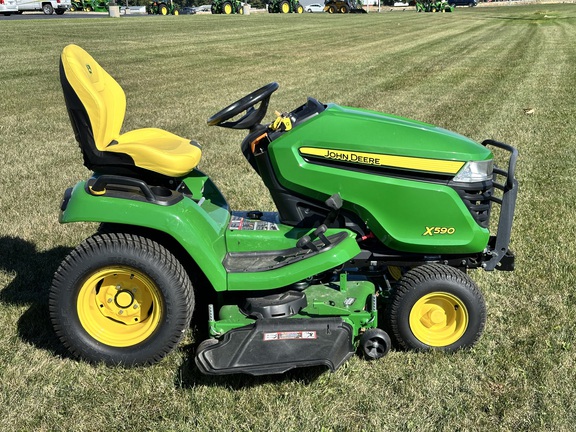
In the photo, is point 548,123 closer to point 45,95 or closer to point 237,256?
point 237,256

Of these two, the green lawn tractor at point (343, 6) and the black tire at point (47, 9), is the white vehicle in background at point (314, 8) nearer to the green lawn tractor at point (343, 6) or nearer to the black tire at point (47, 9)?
the green lawn tractor at point (343, 6)

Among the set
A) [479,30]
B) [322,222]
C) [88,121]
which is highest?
[88,121]

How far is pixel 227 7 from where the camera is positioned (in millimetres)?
37469

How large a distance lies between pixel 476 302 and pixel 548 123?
6.42 m

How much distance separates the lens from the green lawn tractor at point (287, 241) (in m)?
3.17

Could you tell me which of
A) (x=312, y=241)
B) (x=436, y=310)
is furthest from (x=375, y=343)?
(x=312, y=241)

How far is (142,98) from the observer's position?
10.7 meters

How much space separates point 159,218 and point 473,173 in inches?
63.2

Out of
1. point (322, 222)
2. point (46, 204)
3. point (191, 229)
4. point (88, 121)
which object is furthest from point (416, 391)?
point (46, 204)

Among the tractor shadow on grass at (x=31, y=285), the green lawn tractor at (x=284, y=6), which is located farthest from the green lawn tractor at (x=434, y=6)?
the tractor shadow on grass at (x=31, y=285)

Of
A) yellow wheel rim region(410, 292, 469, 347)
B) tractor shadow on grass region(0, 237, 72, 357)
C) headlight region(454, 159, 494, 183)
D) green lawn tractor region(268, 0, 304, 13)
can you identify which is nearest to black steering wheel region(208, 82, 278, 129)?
headlight region(454, 159, 494, 183)

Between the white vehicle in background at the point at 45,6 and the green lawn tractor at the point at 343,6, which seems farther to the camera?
the green lawn tractor at the point at 343,6

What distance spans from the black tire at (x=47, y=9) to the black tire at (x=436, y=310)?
35.4 meters

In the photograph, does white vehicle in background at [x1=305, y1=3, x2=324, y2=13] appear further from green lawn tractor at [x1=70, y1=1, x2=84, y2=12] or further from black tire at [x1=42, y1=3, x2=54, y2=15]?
black tire at [x1=42, y1=3, x2=54, y2=15]
